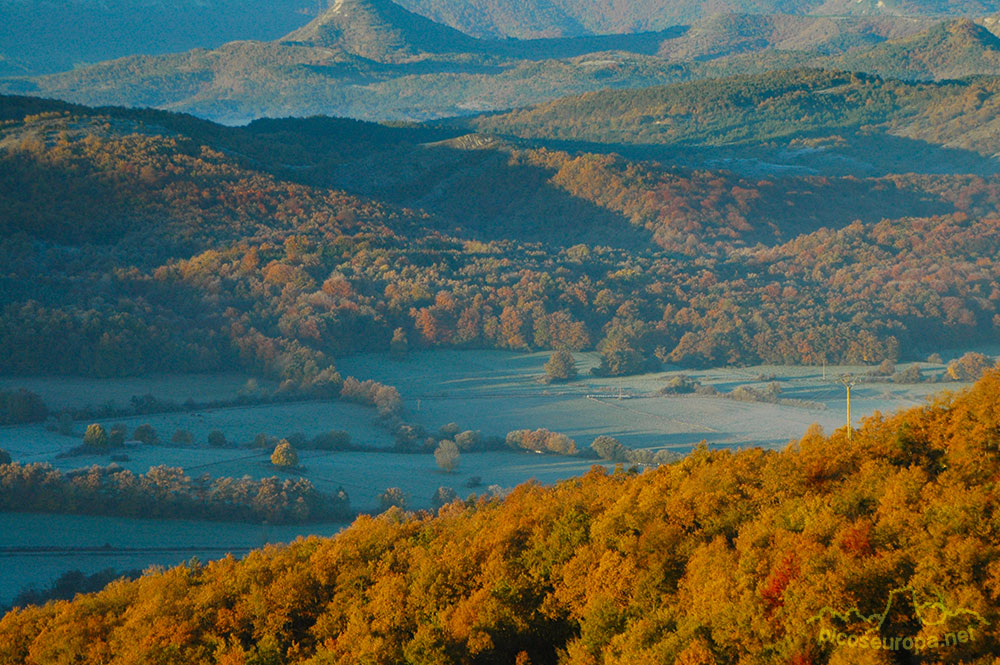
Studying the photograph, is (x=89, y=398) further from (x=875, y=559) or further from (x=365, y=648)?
(x=875, y=559)

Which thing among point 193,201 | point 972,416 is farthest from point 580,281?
point 972,416

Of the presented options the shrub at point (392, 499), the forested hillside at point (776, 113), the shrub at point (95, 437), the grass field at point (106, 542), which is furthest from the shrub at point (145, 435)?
the forested hillside at point (776, 113)

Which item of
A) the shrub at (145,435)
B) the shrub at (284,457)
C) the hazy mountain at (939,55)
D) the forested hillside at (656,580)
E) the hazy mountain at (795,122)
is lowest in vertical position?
the shrub at (284,457)

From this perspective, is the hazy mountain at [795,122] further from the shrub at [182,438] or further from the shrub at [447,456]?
the shrub at [182,438]

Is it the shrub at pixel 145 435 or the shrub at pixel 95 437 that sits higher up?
the shrub at pixel 95 437

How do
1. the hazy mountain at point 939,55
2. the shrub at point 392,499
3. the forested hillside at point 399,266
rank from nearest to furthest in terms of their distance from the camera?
the shrub at point 392,499 → the forested hillside at point 399,266 → the hazy mountain at point 939,55

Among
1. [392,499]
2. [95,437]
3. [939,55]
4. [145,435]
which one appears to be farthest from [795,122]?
[392,499]

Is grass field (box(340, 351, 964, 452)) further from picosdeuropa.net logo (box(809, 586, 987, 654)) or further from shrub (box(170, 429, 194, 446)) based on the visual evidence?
picosdeuropa.net logo (box(809, 586, 987, 654))
